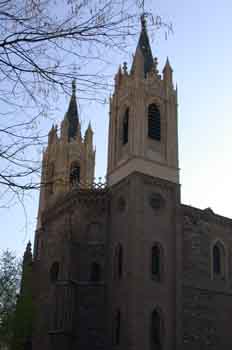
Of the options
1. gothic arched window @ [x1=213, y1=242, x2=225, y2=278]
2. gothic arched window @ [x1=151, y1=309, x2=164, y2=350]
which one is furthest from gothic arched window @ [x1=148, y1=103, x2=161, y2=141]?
gothic arched window @ [x1=151, y1=309, x2=164, y2=350]

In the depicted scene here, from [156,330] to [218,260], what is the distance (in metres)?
7.06

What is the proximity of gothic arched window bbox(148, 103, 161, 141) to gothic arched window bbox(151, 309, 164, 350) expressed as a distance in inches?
434

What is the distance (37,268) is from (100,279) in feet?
25.1

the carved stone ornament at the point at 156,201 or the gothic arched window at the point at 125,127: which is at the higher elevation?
the gothic arched window at the point at 125,127

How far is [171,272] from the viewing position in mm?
30047

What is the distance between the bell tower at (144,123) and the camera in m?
32.3

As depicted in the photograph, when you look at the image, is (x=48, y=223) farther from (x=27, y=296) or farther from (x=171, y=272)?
(x=171, y=272)

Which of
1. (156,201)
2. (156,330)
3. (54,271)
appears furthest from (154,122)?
(156,330)

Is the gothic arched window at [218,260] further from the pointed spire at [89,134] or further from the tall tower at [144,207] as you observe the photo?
the pointed spire at [89,134]

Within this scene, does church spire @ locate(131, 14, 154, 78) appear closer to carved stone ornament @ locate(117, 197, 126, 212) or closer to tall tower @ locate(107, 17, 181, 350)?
tall tower @ locate(107, 17, 181, 350)

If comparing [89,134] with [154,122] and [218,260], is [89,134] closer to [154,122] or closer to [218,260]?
[154,122]

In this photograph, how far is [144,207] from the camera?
30.5m

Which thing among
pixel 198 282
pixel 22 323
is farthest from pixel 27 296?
pixel 198 282

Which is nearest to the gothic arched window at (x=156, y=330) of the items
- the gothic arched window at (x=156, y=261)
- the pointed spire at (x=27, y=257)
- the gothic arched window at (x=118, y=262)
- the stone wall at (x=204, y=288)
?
the stone wall at (x=204, y=288)
